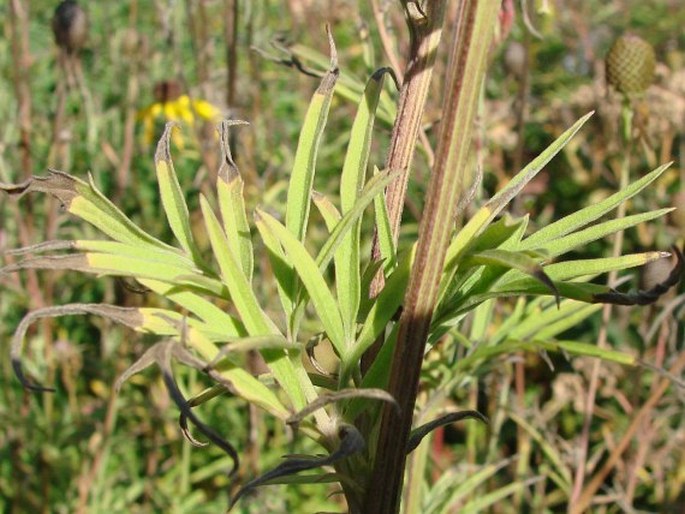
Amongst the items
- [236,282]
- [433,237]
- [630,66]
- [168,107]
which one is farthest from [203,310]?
[168,107]

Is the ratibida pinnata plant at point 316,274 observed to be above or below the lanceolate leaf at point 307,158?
below

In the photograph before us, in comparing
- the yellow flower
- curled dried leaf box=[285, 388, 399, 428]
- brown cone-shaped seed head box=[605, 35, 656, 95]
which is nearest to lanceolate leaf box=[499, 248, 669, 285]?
curled dried leaf box=[285, 388, 399, 428]

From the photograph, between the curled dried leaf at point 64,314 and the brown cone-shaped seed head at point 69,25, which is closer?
the curled dried leaf at point 64,314

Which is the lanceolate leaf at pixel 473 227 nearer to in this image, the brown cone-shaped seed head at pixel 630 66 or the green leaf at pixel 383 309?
the green leaf at pixel 383 309

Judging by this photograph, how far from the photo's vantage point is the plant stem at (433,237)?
419 mm

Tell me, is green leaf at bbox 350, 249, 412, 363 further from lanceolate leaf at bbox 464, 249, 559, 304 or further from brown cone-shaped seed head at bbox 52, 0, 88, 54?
brown cone-shaped seed head at bbox 52, 0, 88, 54

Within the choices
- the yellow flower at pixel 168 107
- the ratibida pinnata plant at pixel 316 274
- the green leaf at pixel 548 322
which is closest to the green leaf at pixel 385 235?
the ratibida pinnata plant at pixel 316 274

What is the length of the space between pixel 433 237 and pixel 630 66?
834 mm

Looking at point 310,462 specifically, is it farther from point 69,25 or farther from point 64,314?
point 69,25

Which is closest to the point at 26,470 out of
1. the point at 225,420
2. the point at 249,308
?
the point at 225,420

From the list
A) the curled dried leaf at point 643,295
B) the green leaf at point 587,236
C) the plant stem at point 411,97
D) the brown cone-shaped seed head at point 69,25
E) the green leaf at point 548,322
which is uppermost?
the brown cone-shaped seed head at point 69,25

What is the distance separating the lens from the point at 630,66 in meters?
1.19

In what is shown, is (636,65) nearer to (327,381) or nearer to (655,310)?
(655,310)

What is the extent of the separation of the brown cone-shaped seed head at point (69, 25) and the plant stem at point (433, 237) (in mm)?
1072
